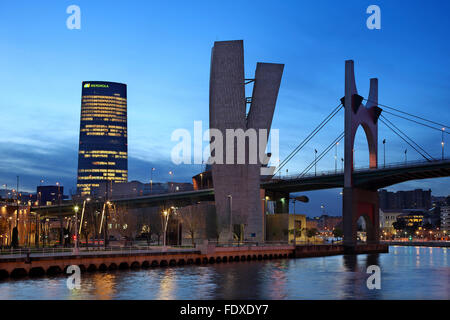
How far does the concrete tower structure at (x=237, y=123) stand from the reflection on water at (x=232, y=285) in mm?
37611

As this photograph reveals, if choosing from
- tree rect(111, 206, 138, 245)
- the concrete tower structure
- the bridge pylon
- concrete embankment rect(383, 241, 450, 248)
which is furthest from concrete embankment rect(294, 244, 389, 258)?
concrete embankment rect(383, 241, 450, 248)

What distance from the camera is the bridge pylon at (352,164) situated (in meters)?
96.2

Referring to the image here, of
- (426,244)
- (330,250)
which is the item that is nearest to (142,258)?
(330,250)

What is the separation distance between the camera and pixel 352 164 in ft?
327

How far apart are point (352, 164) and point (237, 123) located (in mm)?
20946

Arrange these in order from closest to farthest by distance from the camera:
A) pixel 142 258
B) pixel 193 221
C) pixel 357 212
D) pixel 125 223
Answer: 1. pixel 142 258
2. pixel 193 221
3. pixel 357 212
4. pixel 125 223

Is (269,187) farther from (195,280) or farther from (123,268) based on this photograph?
(195,280)

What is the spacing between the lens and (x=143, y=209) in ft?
518

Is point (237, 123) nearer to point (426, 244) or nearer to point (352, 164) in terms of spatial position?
point (352, 164)

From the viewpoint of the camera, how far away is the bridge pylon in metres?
96.2

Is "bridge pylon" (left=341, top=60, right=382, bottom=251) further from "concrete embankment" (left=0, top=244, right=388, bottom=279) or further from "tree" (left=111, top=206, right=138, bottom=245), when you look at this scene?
"tree" (left=111, top=206, right=138, bottom=245)

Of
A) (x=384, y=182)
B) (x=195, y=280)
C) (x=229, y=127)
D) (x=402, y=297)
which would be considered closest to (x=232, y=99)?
(x=229, y=127)
